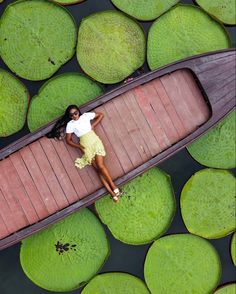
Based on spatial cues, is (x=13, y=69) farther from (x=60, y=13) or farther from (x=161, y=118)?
(x=161, y=118)

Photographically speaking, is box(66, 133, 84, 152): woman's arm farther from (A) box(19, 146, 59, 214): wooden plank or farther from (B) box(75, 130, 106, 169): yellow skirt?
(A) box(19, 146, 59, 214): wooden plank

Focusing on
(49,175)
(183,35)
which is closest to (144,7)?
(183,35)

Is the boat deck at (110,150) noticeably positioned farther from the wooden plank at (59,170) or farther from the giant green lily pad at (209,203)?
the giant green lily pad at (209,203)

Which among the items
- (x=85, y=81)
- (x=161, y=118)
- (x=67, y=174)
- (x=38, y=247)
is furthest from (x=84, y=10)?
(x=38, y=247)

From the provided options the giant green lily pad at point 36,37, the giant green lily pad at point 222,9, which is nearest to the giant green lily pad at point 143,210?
the giant green lily pad at point 36,37

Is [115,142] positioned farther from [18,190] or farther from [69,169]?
[18,190]

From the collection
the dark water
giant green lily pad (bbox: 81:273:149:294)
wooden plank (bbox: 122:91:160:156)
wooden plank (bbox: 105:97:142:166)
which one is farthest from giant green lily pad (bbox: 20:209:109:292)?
wooden plank (bbox: 122:91:160:156)
